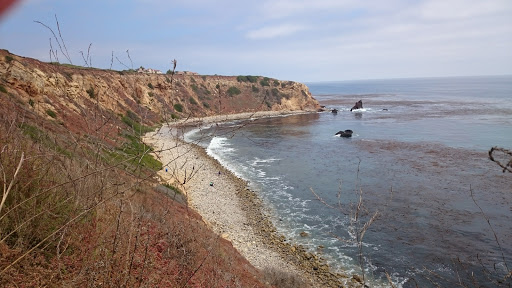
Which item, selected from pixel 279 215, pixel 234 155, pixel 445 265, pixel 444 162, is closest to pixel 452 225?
pixel 445 265

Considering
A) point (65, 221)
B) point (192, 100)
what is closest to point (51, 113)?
point (65, 221)

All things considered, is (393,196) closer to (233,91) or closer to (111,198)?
(111,198)

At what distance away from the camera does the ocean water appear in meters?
13.7

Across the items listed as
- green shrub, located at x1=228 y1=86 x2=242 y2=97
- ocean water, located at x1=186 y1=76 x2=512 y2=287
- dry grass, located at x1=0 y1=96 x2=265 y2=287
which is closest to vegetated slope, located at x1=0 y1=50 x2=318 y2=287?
dry grass, located at x1=0 y1=96 x2=265 y2=287

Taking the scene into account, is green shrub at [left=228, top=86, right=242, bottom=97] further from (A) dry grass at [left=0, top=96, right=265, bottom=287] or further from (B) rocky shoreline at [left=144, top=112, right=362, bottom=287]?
(A) dry grass at [left=0, top=96, right=265, bottom=287]

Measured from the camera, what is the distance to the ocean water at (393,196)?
1372cm

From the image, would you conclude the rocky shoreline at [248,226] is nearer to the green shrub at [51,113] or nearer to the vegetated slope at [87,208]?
the vegetated slope at [87,208]

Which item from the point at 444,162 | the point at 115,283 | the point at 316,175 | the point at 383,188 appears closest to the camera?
the point at 115,283

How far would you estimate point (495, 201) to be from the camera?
2128cm

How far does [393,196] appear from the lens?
22203mm

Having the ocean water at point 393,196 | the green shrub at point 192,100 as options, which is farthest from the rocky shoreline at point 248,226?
the green shrub at point 192,100

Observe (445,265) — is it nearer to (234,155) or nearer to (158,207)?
(158,207)

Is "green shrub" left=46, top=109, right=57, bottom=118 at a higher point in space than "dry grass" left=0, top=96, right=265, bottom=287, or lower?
lower

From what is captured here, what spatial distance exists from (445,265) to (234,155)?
2605cm
